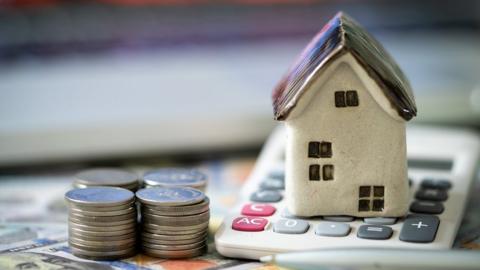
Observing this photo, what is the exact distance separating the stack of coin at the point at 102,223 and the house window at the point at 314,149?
142 millimetres

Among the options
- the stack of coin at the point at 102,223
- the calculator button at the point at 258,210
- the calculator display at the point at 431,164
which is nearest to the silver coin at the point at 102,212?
the stack of coin at the point at 102,223

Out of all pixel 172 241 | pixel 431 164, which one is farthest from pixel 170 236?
pixel 431 164

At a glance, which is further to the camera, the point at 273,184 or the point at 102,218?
the point at 273,184

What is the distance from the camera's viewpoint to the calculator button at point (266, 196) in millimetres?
736

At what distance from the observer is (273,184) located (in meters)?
0.78

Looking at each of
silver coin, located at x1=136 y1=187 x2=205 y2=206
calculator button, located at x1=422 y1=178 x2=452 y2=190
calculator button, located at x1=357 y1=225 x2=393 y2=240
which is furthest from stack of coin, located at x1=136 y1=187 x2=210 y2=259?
calculator button, located at x1=422 y1=178 x2=452 y2=190

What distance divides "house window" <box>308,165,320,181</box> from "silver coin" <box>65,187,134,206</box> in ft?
0.46

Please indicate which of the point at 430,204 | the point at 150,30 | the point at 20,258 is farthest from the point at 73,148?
the point at 430,204

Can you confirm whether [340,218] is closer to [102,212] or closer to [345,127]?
[345,127]

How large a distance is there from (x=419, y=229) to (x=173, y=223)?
0.62 feet

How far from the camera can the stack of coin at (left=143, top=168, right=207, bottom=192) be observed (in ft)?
2.35

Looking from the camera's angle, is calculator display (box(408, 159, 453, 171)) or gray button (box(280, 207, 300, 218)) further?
calculator display (box(408, 159, 453, 171))

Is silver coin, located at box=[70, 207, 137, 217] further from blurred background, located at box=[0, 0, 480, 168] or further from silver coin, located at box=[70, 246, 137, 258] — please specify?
blurred background, located at box=[0, 0, 480, 168]

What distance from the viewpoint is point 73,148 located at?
1.04m
